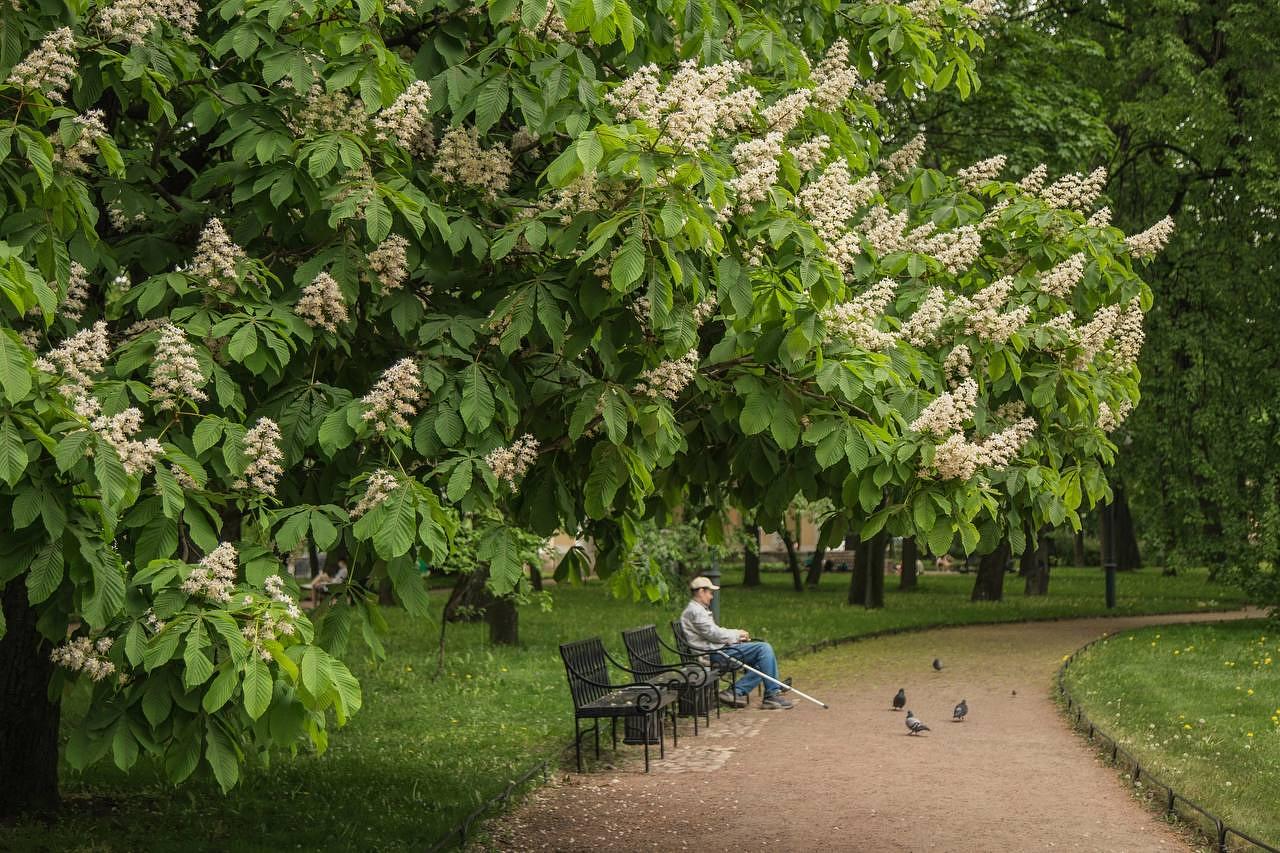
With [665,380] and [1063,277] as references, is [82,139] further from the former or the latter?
[1063,277]

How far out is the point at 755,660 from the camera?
14938mm

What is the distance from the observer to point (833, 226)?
6316mm

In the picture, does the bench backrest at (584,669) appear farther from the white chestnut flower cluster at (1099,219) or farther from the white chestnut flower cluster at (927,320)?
the white chestnut flower cluster at (1099,219)

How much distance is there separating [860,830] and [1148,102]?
15.7 m

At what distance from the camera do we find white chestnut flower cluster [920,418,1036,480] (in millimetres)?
5797

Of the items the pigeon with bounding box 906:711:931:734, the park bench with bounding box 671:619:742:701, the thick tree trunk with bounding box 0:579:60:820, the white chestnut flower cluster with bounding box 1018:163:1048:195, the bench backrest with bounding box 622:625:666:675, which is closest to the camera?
the white chestnut flower cluster with bounding box 1018:163:1048:195

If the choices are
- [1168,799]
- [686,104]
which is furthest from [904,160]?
[1168,799]

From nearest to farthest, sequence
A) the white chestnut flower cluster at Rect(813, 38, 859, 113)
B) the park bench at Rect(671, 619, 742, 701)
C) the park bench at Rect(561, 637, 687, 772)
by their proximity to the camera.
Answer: the white chestnut flower cluster at Rect(813, 38, 859, 113) → the park bench at Rect(561, 637, 687, 772) → the park bench at Rect(671, 619, 742, 701)

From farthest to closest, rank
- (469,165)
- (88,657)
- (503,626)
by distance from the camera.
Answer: (503,626) → (469,165) → (88,657)

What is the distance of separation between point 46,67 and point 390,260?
159cm

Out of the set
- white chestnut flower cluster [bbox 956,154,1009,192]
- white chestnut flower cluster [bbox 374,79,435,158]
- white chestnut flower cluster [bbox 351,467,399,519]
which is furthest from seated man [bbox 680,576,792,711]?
white chestnut flower cluster [bbox 351,467,399,519]

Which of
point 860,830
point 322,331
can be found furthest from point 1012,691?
point 322,331

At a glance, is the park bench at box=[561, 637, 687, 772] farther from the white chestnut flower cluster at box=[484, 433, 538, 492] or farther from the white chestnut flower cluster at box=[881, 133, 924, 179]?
the white chestnut flower cluster at box=[484, 433, 538, 492]

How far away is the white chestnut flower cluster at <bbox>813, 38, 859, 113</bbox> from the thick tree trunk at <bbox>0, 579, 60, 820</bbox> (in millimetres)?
6022
